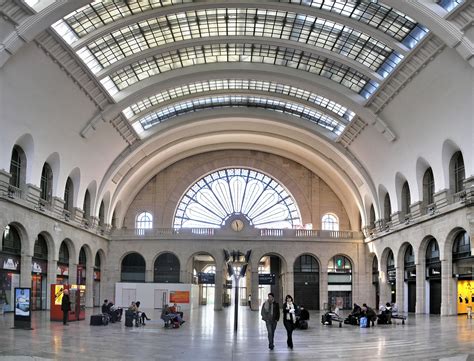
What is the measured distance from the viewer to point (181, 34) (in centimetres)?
4238

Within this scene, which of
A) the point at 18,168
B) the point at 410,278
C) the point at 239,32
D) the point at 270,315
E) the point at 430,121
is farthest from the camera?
the point at 410,278

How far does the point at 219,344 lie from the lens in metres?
19.4

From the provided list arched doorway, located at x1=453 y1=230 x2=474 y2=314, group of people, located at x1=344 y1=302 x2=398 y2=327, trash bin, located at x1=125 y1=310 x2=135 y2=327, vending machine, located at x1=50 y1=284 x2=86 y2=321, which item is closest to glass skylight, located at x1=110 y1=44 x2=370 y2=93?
arched doorway, located at x1=453 y1=230 x2=474 y2=314

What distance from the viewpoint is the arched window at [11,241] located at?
119 ft

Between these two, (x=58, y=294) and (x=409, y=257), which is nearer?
(x=58, y=294)

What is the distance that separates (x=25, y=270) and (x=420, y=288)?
27.1 meters

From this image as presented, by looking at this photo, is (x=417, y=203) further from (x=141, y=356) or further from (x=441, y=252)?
(x=141, y=356)

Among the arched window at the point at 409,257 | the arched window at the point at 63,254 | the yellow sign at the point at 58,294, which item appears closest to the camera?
the yellow sign at the point at 58,294

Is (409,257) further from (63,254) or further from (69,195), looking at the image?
Answer: (69,195)

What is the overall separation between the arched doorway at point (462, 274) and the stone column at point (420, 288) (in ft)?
14.3

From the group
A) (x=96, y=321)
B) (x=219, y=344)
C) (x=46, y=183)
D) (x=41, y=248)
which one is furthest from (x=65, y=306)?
(x=46, y=183)

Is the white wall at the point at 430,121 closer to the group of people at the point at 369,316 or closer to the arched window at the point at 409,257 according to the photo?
the arched window at the point at 409,257

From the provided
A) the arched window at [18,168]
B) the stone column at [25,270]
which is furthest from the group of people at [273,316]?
the arched window at [18,168]

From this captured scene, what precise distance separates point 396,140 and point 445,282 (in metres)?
11.4
